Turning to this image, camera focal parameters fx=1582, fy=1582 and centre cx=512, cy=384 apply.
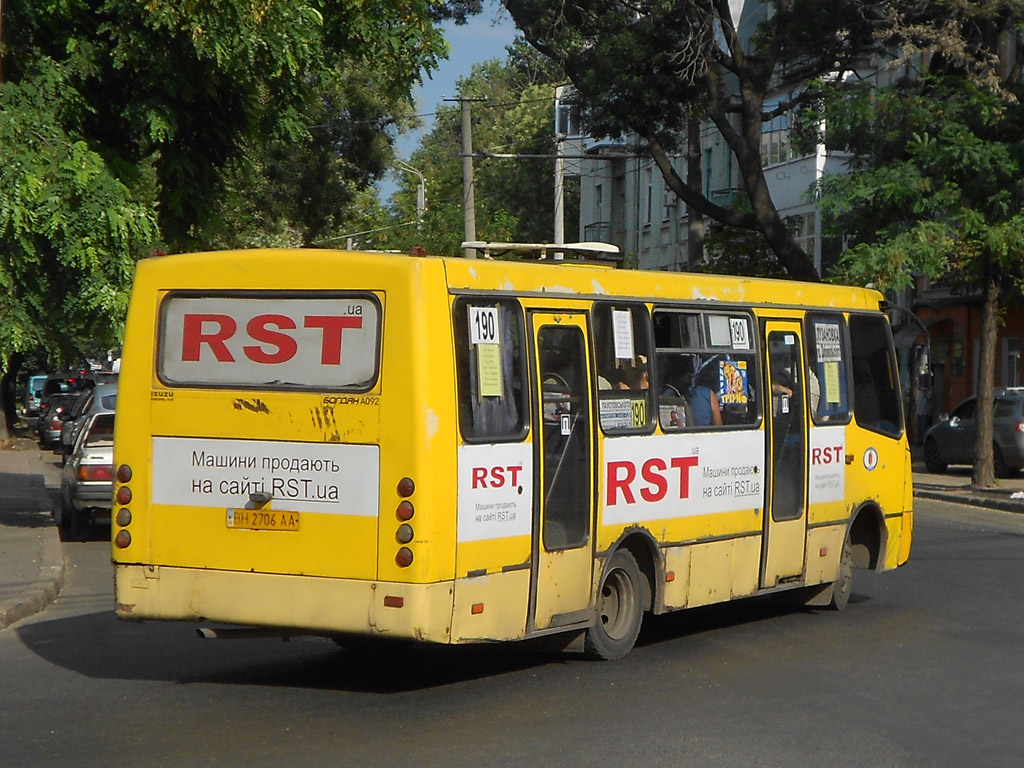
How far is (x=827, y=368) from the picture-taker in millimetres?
12555

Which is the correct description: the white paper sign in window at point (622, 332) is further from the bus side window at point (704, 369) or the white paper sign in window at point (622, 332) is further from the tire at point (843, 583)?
the tire at point (843, 583)

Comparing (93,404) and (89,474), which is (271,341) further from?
(93,404)

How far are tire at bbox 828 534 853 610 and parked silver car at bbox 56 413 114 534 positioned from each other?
923 centimetres

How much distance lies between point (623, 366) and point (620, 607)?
61.7 inches

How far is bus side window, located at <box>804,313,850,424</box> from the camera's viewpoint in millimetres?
12336

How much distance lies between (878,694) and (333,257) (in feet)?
12.9

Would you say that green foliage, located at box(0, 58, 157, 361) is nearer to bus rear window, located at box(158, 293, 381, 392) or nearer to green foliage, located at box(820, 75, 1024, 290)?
bus rear window, located at box(158, 293, 381, 392)

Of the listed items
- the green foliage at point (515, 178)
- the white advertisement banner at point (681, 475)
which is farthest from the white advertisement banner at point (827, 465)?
the green foliage at point (515, 178)

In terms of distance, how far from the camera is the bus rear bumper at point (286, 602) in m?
8.39

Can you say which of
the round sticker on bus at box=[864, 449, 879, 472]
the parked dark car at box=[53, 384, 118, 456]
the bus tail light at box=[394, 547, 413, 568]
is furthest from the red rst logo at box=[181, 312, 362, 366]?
the parked dark car at box=[53, 384, 118, 456]

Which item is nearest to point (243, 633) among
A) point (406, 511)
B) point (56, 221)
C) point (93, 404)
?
point (406, 511)

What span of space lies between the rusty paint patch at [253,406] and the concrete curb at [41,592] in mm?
3959

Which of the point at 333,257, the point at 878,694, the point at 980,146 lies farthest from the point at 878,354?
the point at 980,146

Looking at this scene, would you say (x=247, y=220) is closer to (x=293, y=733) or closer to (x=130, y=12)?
(x=130, y=12)
